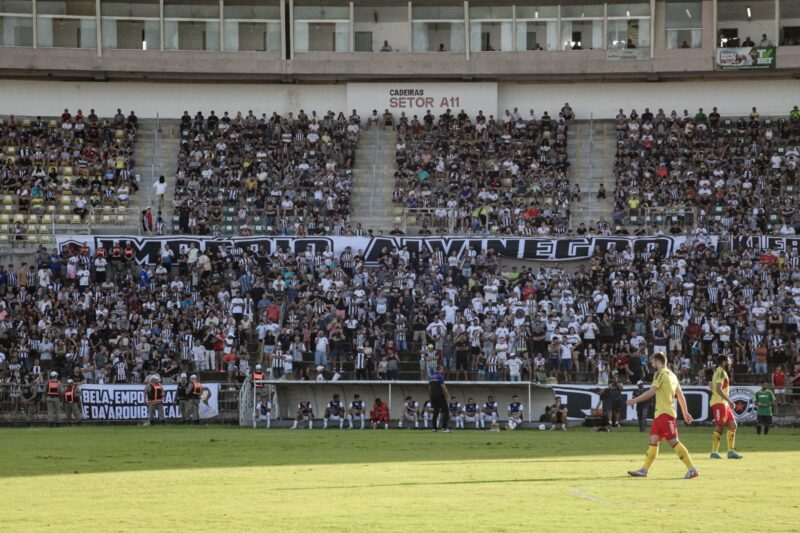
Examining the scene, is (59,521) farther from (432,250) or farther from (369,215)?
(369,215)

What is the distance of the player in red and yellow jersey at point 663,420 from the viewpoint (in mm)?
17844

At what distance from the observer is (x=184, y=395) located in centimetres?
3728

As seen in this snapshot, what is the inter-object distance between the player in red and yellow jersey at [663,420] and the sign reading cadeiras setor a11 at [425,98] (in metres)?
39.6

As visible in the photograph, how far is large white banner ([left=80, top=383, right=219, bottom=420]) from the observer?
37.2m

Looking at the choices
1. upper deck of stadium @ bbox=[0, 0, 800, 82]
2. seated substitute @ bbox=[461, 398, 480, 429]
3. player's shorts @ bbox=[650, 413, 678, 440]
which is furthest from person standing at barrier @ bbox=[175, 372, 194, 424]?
upper deck of stadium @ bbox=[0, 0, 800, 82]

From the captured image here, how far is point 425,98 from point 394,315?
18.3m

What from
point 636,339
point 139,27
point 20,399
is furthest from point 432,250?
point 139,27

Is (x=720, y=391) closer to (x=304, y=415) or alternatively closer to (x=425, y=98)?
(x=304, y=415)

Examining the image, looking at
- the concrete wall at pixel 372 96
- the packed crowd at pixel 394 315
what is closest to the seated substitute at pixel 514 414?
the packed crowd at pixel 394 315

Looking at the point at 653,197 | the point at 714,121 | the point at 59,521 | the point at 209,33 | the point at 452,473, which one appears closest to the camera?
the point at 59,521

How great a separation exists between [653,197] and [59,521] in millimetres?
39022

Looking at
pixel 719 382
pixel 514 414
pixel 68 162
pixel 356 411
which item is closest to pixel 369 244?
pixel 356 411

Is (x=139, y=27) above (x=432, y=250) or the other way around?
above

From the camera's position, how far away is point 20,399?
123 ft
